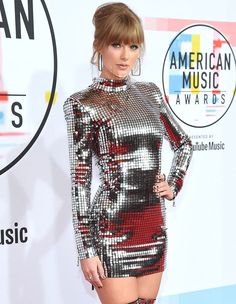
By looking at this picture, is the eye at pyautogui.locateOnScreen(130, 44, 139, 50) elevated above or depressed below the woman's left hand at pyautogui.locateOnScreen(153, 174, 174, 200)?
above

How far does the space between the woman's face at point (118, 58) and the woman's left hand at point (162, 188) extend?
29cm

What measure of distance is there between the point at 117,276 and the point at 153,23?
1.13m

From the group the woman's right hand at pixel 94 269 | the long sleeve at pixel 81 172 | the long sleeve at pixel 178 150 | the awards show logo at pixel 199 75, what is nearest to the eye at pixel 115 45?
the long sleeve at pixel 81 172

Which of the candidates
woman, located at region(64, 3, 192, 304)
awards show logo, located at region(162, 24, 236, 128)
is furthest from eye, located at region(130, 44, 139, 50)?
awards show logo, located at region(162, 24, 236, 128)

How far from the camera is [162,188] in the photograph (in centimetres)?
132

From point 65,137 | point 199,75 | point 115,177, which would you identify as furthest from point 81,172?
point 199,75

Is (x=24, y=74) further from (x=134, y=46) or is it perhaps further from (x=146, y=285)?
(x=146, y=285)

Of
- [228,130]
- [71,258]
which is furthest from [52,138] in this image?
[228,130]

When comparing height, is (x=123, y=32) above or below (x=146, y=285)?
above

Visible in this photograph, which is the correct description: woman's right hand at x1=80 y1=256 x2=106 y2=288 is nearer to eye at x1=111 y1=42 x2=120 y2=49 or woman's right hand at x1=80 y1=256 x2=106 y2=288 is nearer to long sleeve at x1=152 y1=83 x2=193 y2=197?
long sleeve at x1=152 y1=83 x2=193 y2=197

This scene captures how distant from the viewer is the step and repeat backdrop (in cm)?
172

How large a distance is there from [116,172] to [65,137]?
2.02 feet

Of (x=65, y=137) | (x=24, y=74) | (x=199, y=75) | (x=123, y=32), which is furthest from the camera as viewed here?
(x=199, y=75)

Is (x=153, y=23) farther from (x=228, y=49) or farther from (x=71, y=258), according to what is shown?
(x=71, y=258)
